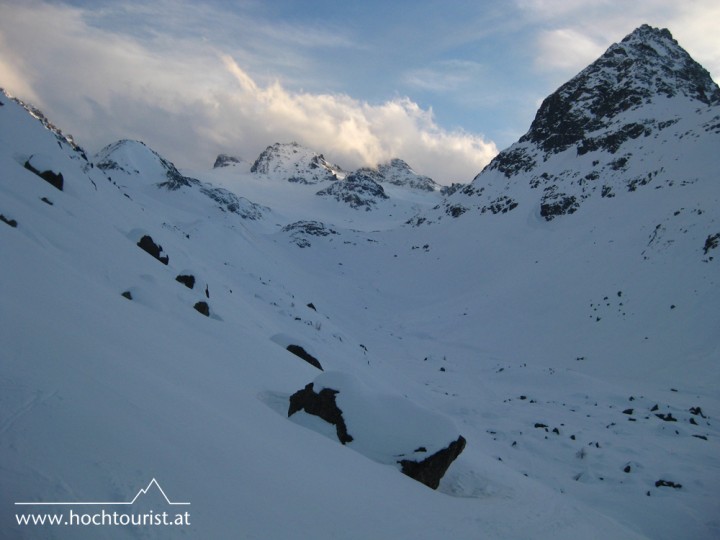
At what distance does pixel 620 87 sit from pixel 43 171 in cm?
6566

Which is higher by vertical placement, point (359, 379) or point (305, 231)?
point (305, 231)

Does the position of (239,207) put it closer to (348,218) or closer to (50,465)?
(348,218)

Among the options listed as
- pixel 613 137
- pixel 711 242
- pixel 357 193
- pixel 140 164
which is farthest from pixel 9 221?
pixel 357 193

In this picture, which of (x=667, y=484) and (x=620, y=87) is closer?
(x=667, y=484)

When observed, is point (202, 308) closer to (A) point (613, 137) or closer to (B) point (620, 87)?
(A) point (613, 137)

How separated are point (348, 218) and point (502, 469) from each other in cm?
10651

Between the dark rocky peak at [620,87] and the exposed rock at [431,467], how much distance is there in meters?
57.8

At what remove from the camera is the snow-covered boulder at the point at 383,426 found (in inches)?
249

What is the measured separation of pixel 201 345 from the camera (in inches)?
303

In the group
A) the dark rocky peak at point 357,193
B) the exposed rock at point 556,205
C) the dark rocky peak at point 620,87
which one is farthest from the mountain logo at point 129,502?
the dark rocky peak at point 357,193

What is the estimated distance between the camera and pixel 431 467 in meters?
6.27

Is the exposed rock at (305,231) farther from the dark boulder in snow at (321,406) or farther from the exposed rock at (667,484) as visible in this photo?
the dark boulder in snow at (321,406)

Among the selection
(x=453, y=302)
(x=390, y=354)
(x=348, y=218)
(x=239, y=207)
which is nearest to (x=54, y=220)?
(x=390, y=354)

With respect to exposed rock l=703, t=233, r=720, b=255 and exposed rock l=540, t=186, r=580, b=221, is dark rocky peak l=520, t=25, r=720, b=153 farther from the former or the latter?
exposed rock l=703, t=233, r=720, b=255
